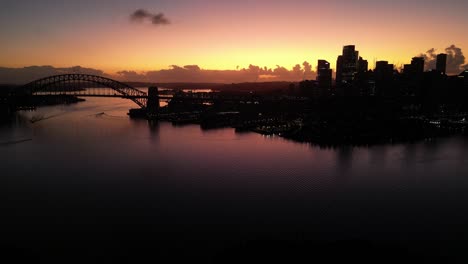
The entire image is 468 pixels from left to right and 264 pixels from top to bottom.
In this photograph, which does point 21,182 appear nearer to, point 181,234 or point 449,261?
point 181,234

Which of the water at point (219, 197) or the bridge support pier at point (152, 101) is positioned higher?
the bridge support pier at point (152, 101)

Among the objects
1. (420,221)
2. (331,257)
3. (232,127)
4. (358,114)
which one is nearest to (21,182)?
(331,257)

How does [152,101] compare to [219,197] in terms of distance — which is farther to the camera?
[152,101]

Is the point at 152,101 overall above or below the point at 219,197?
above

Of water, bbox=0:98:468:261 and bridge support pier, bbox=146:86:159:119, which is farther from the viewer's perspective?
bridge support pier, bbox=146:86:159:119

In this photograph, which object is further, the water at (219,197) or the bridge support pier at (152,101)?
the bridge support pier at (152,101)

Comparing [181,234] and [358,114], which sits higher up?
[358,114]

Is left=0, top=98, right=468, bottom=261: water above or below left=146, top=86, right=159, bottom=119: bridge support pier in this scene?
below

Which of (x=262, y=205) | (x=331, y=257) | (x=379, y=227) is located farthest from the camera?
(x=262, y=205)
